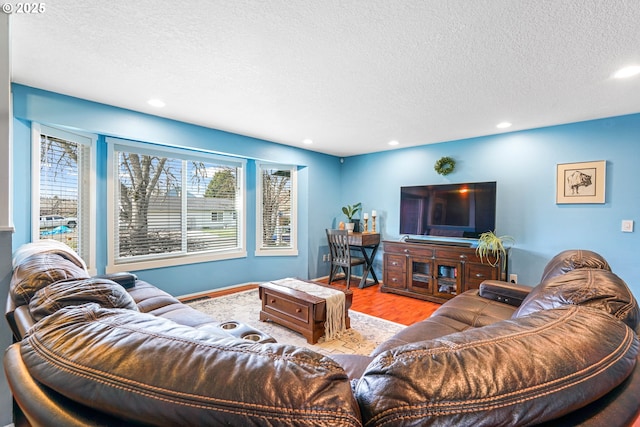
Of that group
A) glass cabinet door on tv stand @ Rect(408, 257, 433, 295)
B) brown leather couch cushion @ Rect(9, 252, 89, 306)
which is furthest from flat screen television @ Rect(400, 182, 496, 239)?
brown leather couch cushion @ Rect(9, 252, 89, 306)

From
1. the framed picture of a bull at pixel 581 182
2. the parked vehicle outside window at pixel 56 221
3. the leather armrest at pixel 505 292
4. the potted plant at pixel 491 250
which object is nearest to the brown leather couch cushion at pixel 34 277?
the parked vehicle outside window at pixel 56 221

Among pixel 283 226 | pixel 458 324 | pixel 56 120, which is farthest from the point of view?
pixel 283 226

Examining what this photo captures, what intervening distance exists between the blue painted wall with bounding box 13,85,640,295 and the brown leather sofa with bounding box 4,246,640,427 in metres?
2.60

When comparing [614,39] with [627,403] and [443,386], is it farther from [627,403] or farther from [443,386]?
[443,386]

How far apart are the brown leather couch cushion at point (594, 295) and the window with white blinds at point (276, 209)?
12.7ft

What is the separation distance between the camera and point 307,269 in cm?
504

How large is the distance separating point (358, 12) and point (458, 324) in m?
2.02

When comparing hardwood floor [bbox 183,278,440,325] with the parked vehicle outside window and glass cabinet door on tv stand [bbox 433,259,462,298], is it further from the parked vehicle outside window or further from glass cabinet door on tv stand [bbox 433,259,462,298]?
the parked vehicle outside window

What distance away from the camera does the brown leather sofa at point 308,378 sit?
0.51m

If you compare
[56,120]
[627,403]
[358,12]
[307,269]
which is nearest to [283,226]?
[307,269]

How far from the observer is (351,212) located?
531cm

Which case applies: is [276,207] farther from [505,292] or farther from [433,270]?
[505,292]

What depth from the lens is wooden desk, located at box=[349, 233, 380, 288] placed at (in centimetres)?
462
